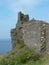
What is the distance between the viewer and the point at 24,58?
799 inches

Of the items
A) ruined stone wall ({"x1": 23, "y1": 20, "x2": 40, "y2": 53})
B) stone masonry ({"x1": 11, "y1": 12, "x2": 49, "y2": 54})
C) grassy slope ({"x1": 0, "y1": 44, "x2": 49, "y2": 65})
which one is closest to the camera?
grassy slope ({"x1": 0, "y1": 44, "x2": 49, "y2": 65})

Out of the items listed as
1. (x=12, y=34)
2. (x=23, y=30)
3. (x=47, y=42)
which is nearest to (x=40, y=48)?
(x=47, y=42)

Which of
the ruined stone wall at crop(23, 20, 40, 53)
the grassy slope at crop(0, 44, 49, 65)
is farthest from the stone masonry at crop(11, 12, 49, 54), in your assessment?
the grassy slope at crop(0, 44, 49, 65)

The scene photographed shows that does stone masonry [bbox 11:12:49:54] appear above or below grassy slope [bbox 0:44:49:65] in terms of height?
above

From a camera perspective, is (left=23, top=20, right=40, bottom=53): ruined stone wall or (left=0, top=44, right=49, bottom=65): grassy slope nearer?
(left=0, top=44, right=49, bottom=65): grassy slope

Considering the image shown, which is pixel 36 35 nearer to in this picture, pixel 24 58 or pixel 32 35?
pixel 32 35

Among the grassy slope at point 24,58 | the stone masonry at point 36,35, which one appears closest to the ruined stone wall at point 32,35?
the stone masonry at point 36,35

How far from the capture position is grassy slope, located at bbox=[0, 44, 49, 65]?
19.5m

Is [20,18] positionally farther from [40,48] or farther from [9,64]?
[9,64]

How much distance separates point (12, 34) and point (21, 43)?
184 centimetres

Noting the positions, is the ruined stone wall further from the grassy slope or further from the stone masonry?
the grassy slope

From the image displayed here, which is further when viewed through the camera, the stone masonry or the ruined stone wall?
the ruined stone wall

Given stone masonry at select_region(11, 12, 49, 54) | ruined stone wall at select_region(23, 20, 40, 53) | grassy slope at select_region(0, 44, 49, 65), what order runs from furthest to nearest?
ruined stone wall at select_region(23, 20, 40, 53) → stone masonry at select_region(11, 12, 49, 54) → grassy slope at select_region(0, 44, 49, 65)

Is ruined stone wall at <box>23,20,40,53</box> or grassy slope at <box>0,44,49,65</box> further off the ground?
ruined stone wall at <box>23,20,40,53</box>
